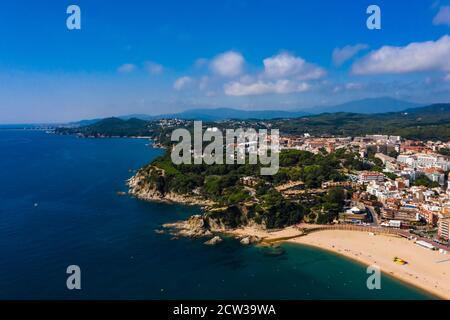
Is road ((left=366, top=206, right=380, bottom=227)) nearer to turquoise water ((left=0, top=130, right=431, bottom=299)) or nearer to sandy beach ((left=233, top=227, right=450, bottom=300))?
sandy beach ((left=233, top=227, right=450, bottom=300))

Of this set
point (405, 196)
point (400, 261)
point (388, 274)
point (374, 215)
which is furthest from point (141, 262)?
point (405, 196)

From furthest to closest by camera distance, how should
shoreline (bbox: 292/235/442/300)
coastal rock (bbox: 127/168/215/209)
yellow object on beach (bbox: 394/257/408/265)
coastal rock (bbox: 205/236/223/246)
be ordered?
coastal rock (bbox: 127/168/215/209)
coastal rock (bbox: 205/236/223/246)
yellow object on beach (bbox: 394/257/408/265)
shoreline (bbox: 292/235/442/300)

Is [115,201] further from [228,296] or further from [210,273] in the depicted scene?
[228,296]

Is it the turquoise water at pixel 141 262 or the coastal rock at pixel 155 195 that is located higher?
the coastal rock at pixel 155 195

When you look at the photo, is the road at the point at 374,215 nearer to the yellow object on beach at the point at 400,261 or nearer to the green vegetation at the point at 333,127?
the yellow object on beach at the point at 400,261

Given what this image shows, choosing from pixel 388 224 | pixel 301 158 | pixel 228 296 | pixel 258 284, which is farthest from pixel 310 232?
pixel 301 158

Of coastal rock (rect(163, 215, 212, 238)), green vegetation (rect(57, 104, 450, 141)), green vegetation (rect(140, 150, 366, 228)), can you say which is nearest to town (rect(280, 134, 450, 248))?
green vegetation (rect(140, 150, 366, 228))

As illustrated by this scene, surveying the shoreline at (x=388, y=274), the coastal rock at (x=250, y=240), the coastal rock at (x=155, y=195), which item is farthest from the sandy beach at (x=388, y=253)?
the coastal rock at (x=155, y=195)
